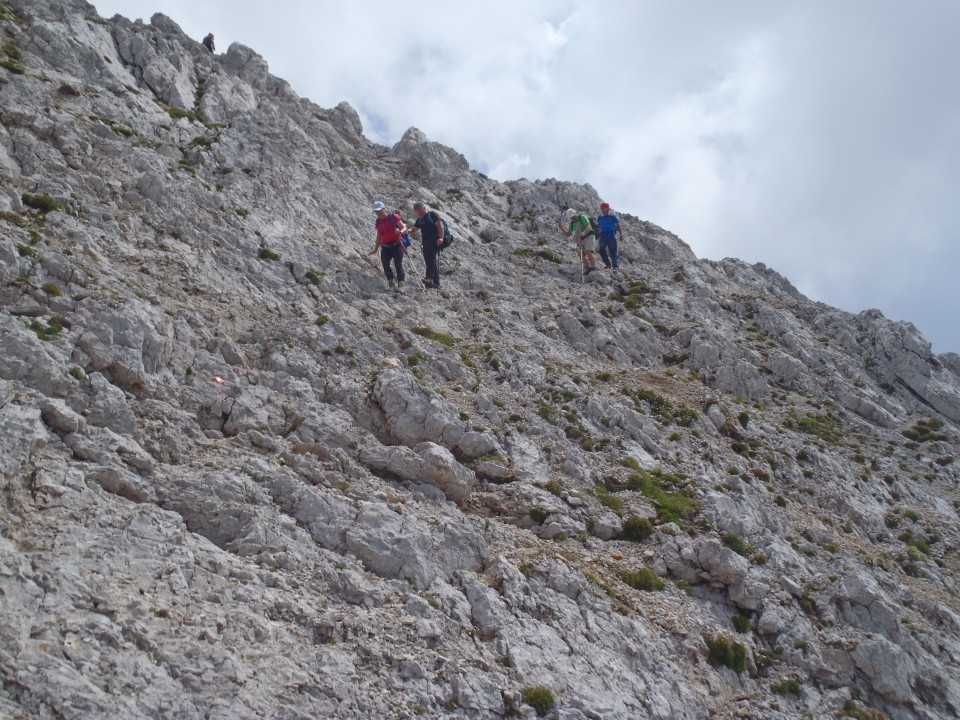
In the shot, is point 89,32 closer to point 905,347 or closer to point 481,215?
point 481,215

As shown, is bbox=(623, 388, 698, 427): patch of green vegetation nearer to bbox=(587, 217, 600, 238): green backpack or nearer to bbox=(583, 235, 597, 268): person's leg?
bbox=(583, 235, 597, 268): person's leg

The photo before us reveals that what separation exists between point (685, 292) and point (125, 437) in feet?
93.5

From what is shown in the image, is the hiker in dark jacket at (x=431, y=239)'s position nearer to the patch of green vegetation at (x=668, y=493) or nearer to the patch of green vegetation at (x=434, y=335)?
the patch of green vegetation at (x=434, y=335)

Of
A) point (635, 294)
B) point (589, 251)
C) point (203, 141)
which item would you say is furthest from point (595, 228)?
point (203, 141)

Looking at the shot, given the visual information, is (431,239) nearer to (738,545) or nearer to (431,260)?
(431,260)

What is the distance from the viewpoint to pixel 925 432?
28984 millimetres

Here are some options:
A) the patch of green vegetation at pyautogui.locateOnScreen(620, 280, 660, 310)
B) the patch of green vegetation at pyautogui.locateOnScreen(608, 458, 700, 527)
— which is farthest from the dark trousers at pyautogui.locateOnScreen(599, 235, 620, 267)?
the patch of green vegetation at pyautogui.locateOnScreen(608, 458, 700, 527)

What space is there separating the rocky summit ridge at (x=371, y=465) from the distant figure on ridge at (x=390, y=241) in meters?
0.92

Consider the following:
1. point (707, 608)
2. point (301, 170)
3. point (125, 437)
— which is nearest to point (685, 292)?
point (301, 170)

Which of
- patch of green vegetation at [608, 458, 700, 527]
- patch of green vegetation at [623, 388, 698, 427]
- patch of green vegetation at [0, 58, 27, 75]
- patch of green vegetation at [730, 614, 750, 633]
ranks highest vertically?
patch of green vegetation at [0, 58, 27, 75]

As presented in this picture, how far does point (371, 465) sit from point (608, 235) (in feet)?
74.3

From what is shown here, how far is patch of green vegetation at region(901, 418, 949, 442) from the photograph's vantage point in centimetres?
2866

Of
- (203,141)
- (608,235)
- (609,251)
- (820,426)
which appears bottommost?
(820,426)

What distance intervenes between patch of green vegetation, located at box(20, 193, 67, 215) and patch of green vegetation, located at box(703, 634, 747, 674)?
1958 centimetres
